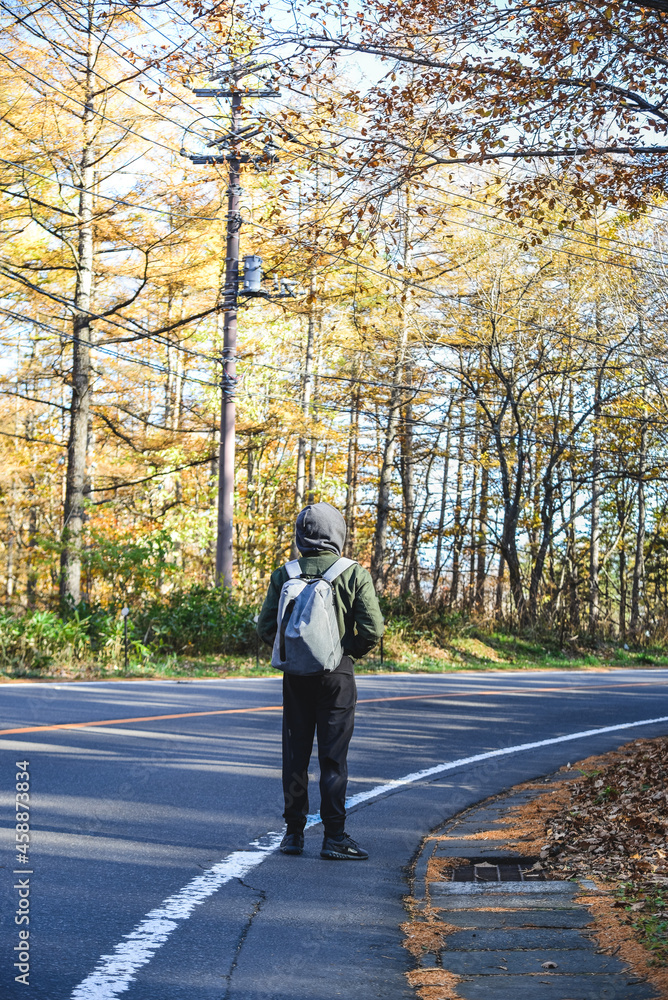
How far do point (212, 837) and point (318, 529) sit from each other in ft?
6.72

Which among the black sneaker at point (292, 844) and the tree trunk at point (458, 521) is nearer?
the black sneaker at point (292, 844)

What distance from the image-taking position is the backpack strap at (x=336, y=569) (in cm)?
588

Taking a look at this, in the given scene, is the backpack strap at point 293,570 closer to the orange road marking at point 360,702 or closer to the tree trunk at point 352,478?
the orange road marking at point 360,702

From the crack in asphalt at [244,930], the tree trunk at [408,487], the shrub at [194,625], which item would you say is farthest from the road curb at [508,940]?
the tree trunk at [408,487]

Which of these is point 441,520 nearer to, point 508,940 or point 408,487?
point 408,487

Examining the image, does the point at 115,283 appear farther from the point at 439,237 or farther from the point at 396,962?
the point at 396,962

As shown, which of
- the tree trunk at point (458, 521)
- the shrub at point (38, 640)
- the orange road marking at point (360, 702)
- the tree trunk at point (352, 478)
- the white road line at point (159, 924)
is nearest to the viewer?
the white road line at point (159, 924)

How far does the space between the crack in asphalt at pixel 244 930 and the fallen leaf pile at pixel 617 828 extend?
1.84 m

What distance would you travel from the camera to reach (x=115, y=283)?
26.4 meters

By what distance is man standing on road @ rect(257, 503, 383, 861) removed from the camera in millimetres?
5906

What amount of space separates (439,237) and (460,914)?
954 inches

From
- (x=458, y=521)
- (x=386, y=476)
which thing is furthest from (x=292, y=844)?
(x=458, y=521)

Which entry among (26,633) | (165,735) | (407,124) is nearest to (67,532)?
Answer: (26,633)

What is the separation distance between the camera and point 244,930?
4.55 m
